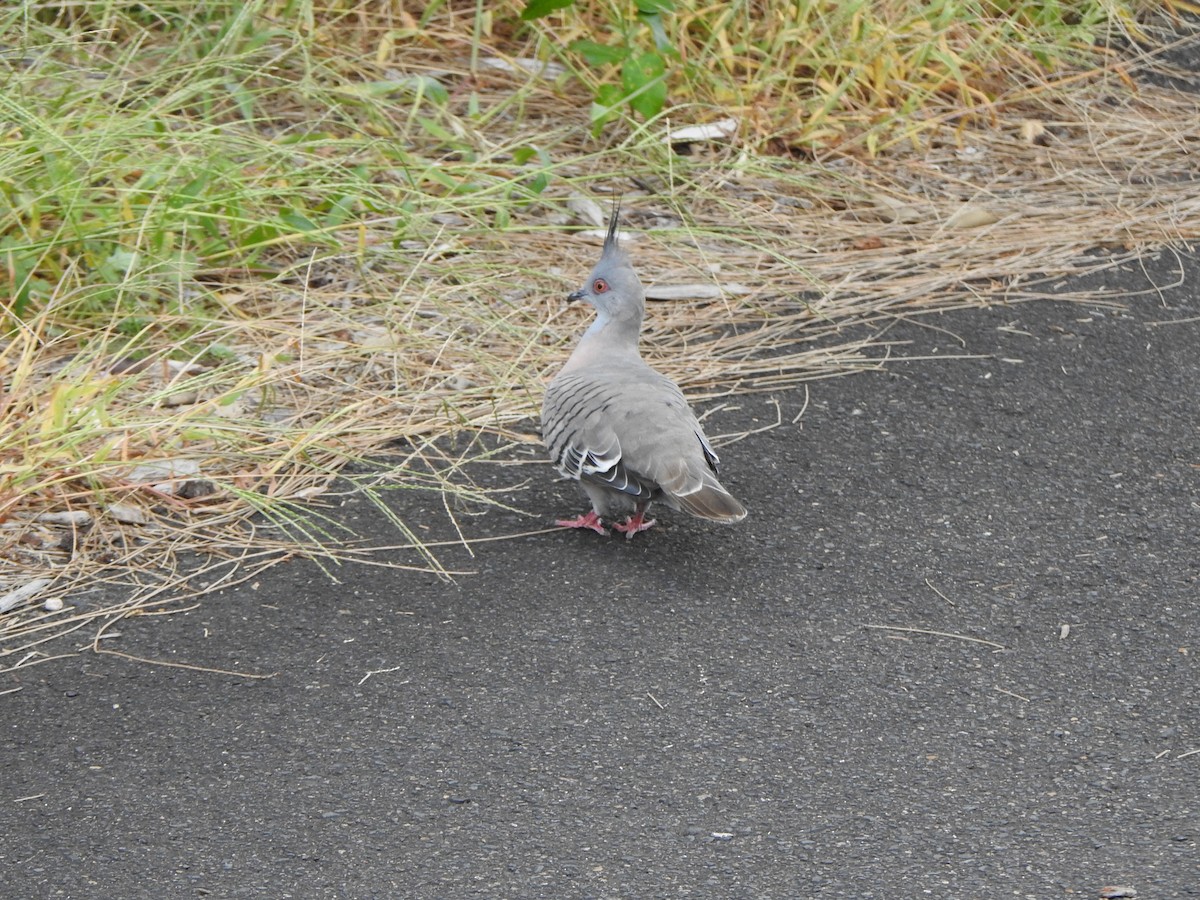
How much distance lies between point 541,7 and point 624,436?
→ 2286 mm

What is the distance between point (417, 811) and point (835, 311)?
2.50m

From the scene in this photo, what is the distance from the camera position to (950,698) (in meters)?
2.90

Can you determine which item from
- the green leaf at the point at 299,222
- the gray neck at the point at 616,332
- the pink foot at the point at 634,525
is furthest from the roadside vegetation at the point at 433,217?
the gray neck at the point at 616,332

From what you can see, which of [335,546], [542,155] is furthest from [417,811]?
[542,155]

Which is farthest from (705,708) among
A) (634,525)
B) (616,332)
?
(616,332)

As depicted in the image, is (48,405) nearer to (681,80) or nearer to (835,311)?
(835,311)

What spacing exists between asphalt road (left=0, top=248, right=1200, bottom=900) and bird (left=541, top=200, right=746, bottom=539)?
0.15 meters

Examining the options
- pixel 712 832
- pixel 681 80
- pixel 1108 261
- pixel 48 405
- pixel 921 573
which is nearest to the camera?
pixel 712 832

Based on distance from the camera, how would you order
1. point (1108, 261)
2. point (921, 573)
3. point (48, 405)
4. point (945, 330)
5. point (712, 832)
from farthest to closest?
point (1108, 261), point (945, 330), point (48, 405), point (921, 573), point (712, 832)

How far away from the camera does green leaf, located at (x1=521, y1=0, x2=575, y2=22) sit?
5.03 m

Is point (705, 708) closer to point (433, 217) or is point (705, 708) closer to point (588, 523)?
point (588, 523)

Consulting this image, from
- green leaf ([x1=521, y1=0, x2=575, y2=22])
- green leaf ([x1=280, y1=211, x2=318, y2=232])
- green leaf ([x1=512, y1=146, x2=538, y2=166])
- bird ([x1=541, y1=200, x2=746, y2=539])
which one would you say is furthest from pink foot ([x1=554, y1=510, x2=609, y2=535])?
green leaf ([x1=521, y1=0, x2=575, y2=22])

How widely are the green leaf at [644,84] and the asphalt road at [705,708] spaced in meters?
1.73

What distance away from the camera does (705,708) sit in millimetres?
2881
